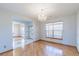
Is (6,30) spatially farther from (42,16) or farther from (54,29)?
(54,29)

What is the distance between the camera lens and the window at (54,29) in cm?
132

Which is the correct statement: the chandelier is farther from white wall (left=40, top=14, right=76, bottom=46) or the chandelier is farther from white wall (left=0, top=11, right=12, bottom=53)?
white wall (left=0, top=11, right=12, bottom=53)

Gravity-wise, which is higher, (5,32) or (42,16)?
(42,16)

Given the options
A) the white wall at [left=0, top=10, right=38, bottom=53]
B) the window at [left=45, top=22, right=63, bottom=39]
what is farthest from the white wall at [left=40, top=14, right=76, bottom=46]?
the white wall at [left=0, top=10, right=38, bottom=53]

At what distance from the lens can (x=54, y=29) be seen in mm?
1355

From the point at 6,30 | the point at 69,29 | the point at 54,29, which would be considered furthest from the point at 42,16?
the point at 6,30

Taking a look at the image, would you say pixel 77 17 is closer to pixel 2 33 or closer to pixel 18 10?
pixel 18 10

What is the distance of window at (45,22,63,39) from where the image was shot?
1319 millimetres

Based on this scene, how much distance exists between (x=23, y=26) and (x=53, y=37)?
0.66 meters

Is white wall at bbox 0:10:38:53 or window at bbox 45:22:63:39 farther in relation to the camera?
window at bbox 45:22:63:39

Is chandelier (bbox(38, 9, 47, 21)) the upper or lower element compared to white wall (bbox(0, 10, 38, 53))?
upper

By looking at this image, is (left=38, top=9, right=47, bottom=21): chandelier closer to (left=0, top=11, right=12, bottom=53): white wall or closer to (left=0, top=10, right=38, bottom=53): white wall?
(left=0, top=10, right=38, bottom=53): white wall

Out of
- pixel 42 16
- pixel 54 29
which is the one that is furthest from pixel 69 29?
pixel 42 16

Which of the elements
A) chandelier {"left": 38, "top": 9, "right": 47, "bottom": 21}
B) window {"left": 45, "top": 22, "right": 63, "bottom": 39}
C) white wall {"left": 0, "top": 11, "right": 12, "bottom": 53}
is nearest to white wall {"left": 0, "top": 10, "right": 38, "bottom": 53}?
white wall {"left": 0, "top": 11, "right": 12, "bottom": 53}
